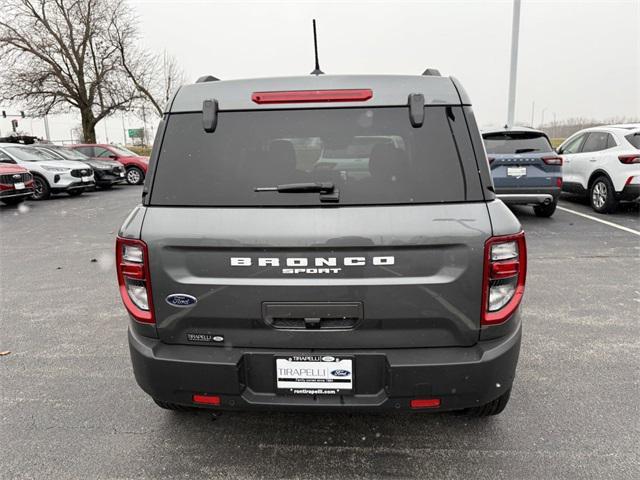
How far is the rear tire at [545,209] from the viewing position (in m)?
9.30

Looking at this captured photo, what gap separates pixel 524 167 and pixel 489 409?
7.01 meters

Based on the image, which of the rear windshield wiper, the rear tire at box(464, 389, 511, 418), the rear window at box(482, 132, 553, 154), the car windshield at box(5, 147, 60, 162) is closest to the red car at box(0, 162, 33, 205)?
the car windshield at box(5, 147, 60, 162)

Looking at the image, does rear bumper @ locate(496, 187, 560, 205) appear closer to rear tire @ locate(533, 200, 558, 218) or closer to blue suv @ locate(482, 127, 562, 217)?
blue suv @ locate(482, 127, 562, 217)

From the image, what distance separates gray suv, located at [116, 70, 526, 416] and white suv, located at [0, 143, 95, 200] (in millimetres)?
13859

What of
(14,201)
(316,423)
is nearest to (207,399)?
(316,423)

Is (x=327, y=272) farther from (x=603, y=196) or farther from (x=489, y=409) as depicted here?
(x=603, y=196)

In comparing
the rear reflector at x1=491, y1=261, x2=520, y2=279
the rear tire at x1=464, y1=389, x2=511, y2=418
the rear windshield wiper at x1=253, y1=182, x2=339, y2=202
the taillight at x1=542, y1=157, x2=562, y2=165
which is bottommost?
the rear tire at x1=464, y1=389, x2=511, y2=418

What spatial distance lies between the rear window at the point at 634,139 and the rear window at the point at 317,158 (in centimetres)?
847

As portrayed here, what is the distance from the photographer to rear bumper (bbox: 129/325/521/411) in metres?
2.12

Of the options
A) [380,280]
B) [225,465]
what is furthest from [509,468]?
[225,465]

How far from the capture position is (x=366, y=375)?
2.14 meters

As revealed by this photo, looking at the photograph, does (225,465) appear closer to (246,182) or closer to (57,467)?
(57,467)

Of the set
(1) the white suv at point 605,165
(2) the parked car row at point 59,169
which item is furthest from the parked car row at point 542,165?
(2) the parked car row at point 59,169

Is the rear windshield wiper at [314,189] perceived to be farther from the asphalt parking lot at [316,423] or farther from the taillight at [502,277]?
the asphalt parking lot at [316,423]
